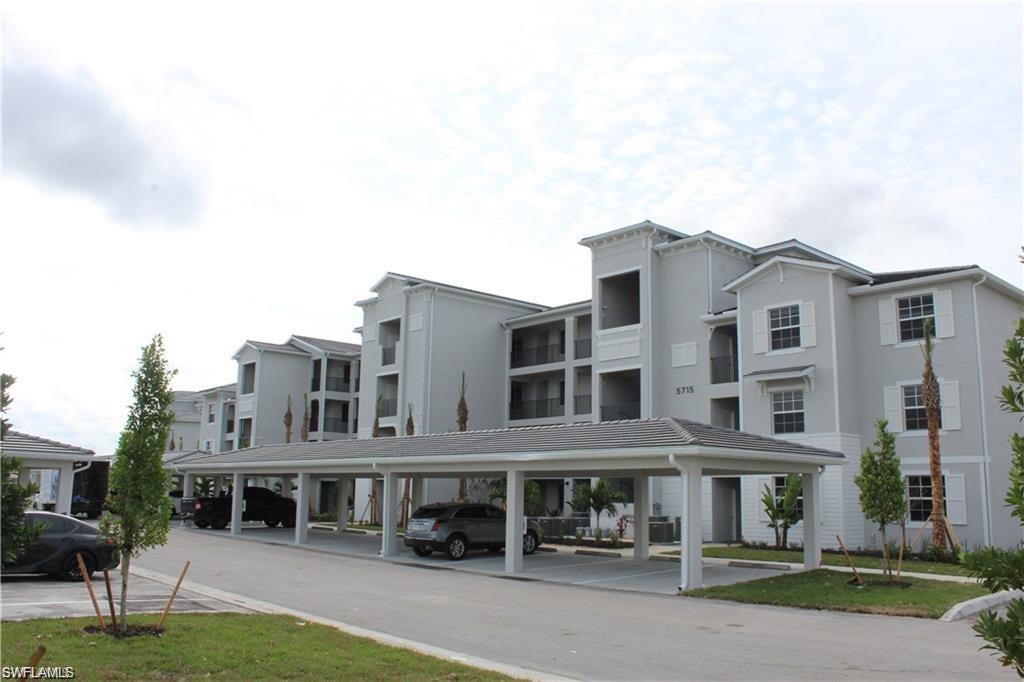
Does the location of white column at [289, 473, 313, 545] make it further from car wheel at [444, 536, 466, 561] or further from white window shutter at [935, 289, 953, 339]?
white window shutter at [935, 289, 953, 339]

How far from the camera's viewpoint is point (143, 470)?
10836 millimetres

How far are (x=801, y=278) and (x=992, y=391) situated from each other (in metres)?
7.13

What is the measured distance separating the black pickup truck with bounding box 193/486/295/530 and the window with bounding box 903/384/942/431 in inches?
1038

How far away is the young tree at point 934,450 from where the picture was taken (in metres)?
25.2

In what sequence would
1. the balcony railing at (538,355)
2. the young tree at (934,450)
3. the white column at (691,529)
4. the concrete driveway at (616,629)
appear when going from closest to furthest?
the concrete driveway at (616,629)
the white column at (691,529)
the young tree at (934,450)
the balcony railing at (538,355)

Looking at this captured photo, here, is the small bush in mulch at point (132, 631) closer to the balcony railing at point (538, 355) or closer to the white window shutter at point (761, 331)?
the white window shutter at point (761, 331)

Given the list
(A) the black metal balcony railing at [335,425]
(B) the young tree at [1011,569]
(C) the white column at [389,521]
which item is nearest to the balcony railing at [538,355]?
(A) the black metal balcony railing at [335,425]

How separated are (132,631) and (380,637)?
331 centimetres

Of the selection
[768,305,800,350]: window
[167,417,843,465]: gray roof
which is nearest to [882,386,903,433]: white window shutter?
[768,305,800,350]: window

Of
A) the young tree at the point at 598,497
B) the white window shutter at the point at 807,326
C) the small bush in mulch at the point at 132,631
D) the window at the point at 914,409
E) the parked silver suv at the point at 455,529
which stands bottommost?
the small bush in mulch at the point at 132,631

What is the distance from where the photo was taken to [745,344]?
31.6 metres

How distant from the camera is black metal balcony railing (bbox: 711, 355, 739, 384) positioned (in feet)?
110

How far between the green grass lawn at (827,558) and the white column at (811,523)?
1.59 metres

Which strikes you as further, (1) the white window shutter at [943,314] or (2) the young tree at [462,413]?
(2) the young tree at [462,413]
